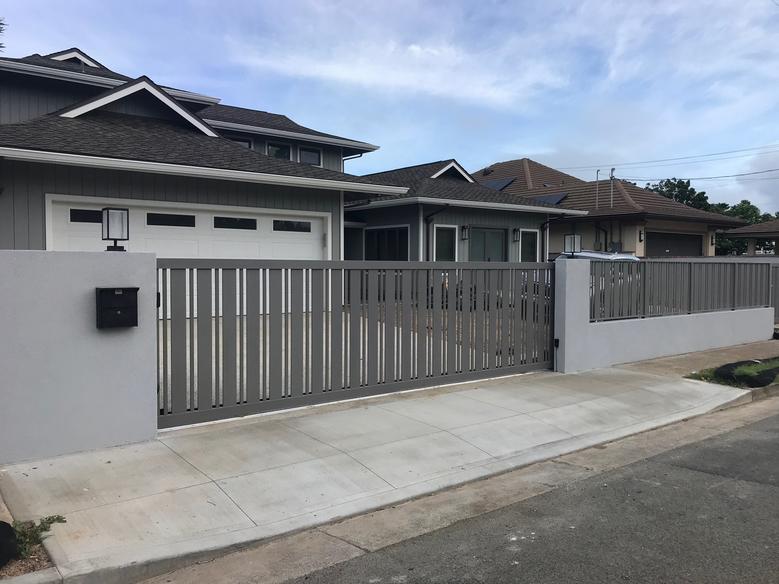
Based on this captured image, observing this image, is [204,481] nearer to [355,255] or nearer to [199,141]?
[199,141]

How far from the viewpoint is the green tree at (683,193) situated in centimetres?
6390

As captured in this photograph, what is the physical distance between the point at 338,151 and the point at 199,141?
25.5ft

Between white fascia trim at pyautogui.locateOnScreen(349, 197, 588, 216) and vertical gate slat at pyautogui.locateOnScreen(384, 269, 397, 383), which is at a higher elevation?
white fascia trim at pyautogui.locateOnScreen(349, 197, 588, 216)

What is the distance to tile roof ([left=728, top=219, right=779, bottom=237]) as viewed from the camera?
95.5 feet

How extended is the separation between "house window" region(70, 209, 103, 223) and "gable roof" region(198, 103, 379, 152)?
25.7ft

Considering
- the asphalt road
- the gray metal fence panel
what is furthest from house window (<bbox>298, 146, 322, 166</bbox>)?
the asphalt road

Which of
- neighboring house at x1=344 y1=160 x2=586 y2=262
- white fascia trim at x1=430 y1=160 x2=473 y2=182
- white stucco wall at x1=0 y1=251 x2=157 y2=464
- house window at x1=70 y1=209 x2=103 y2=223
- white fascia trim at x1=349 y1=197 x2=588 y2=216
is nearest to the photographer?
white stucco wall at x1=0 y1=251 x2=157 y2=464

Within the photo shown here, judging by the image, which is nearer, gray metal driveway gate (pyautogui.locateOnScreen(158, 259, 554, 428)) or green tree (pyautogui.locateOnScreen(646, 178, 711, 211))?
gray metal driveway gate (pyautogui.locateOnScreen(158, 259, 554, 428))

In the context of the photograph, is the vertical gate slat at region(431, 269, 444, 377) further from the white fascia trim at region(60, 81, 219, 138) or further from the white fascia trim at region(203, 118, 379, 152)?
the white fascia trim at region(203, 118, 379, 152)

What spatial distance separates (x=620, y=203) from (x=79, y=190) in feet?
68.2

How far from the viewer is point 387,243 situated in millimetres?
20047

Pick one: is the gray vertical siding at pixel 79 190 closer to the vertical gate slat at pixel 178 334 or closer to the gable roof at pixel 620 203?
the vertical gate slat at pixel 178 334

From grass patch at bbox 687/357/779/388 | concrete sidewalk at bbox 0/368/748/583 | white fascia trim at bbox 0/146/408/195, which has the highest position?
white fascia trim at bbox 0/146/408/195

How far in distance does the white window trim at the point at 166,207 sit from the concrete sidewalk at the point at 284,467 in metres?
6.64
